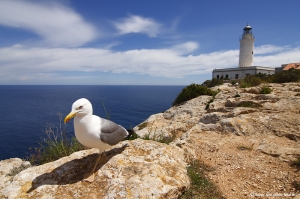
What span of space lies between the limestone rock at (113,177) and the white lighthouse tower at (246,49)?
68.7m

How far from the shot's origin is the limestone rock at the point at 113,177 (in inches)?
138

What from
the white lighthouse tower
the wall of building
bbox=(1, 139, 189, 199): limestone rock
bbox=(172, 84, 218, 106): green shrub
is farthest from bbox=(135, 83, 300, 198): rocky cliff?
the white lighthouse tower

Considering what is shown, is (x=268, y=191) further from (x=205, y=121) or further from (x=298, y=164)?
(x=205, y=121)

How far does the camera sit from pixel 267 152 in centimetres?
562

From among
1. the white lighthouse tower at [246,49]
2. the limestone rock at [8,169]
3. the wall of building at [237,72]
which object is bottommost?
the limestone rock at [8,169]

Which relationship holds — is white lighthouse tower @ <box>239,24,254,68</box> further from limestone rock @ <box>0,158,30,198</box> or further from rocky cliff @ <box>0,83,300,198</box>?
limestone rock @ <box>0,158,30,198</box>

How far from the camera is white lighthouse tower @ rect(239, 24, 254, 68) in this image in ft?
209

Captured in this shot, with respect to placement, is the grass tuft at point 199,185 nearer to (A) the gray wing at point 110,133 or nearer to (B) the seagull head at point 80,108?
(A) the gray wing at point 110,133

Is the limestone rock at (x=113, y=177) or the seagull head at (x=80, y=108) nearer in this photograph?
the limestone rock at (x=113, y=177)

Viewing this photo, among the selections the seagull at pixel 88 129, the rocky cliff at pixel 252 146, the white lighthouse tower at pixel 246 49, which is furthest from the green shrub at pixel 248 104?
the white lighthouse tower at pixel 246 49

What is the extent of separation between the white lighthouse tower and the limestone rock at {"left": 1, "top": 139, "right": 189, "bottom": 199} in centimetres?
6872

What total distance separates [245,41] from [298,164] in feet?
229

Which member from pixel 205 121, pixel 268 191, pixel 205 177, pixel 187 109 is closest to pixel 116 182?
pixel 205 177

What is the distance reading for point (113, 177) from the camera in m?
3.84
